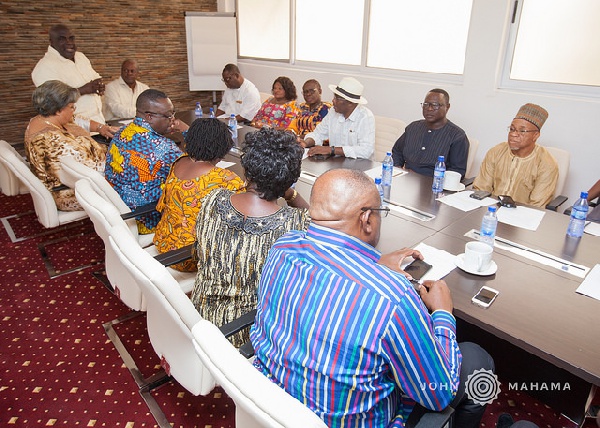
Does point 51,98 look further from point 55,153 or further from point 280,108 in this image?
point 280,108

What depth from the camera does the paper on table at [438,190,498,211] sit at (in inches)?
93.8

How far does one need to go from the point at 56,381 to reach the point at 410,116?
4.07m

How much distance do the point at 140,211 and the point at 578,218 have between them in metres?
2.29

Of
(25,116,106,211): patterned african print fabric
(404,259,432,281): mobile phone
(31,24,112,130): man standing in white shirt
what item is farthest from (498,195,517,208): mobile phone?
(31,24,112,130): man standing in white shirt

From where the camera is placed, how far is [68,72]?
15.7 feet

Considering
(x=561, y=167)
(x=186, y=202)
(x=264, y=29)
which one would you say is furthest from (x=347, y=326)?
(x=264, y=29)

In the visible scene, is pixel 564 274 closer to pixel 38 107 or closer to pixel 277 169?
pixel 277 169

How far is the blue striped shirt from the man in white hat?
2.23 metres

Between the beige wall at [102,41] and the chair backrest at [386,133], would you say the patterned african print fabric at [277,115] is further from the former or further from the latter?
the beige wall at [102,41]

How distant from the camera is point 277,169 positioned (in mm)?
1698

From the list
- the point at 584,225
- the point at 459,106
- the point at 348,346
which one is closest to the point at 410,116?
the point at 459,106

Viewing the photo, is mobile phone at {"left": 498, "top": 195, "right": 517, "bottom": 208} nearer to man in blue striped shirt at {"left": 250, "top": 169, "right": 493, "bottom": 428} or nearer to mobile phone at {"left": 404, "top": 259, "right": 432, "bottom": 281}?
mobile phone at {"left": 404, "top": 259, "right": 432, "bottom": 281}

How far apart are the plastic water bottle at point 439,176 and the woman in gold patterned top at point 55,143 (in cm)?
233

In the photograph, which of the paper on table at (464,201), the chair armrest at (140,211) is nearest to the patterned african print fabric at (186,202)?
the chair armrest at (140,211)
